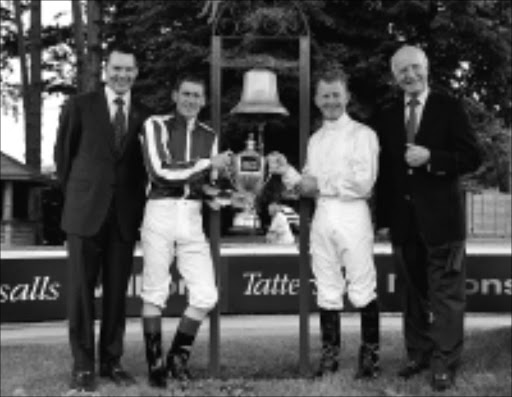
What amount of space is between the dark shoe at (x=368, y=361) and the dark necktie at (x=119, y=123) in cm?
217

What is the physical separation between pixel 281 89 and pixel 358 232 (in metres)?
11.0

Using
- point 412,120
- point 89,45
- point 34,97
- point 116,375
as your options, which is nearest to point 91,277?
point 116,375

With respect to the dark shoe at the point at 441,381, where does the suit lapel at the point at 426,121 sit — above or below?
above

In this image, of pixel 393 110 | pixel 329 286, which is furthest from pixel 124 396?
pixel 393 110

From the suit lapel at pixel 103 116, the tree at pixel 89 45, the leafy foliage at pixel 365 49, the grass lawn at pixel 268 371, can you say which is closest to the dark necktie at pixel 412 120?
the grass lawn at pixel 268 371

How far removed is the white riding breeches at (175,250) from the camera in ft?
18.9

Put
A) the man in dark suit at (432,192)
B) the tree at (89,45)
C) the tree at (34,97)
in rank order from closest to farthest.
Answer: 1. the man in dark suit at (432,192)
2. the tree at (89,45)
3. the tree at (34,97)

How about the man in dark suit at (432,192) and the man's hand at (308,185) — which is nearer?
the man in dark suit at (432,192)

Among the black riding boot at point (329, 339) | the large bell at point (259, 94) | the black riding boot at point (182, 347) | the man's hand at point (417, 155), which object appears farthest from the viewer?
the large bell at point (259, 94)

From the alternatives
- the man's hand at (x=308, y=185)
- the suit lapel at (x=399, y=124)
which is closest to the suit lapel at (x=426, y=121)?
the suit lapel at (x=399, y=124)

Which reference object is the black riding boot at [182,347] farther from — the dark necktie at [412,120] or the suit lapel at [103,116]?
the dark necktie at [412,120]

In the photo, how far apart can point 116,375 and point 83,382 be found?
36 centimetres

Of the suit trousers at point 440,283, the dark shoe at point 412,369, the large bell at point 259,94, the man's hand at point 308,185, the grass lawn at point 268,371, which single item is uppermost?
the large bell at point 259,94

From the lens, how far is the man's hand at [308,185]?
5.95 m
